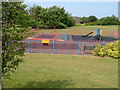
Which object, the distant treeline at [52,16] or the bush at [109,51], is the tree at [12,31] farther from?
the distant treeline at [52,16]

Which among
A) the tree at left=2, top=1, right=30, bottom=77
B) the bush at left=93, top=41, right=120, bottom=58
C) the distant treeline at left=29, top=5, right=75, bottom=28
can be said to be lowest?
the bush at left=93, top=41, right=120, bottom=58

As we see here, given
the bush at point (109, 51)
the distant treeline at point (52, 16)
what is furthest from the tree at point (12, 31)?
the distant treeline at point (52, 16)

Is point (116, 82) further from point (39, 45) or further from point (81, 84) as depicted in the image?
point (39, 45)

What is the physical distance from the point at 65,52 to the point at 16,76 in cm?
730

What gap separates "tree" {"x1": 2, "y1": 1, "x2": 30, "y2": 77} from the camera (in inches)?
138

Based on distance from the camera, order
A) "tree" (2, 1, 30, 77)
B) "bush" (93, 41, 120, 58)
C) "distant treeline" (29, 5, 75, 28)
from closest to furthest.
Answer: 1. "tree" (2, 1, 30, 77)
2. "bush" (93, 41, 120, 58)
3. "distant treeline" (29, 5, 75, 28)

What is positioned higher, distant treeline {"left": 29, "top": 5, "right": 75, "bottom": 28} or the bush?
distant treeline {"left": 29, "top": 5, "right": 75, "bottom": 28}

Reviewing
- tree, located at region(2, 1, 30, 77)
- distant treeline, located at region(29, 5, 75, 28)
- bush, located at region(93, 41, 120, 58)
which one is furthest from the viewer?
distant treeline, located at region(29, 5, 75, 28)

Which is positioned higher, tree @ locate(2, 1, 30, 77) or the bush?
tree @ locate(2, 1, 30, 77)

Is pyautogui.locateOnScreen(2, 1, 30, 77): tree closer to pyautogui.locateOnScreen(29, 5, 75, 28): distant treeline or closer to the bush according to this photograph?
the bush

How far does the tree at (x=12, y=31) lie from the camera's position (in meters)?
3.51

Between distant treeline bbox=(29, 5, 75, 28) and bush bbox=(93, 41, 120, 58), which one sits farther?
distant treeline bbox=(29, 5, 75, 28)

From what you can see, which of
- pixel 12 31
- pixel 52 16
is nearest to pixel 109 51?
pixel 12 31

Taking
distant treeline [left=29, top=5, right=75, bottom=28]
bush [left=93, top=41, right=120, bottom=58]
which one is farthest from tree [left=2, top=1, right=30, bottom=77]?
distant treeline [left=29, top=5, right=75, bottom=28]
